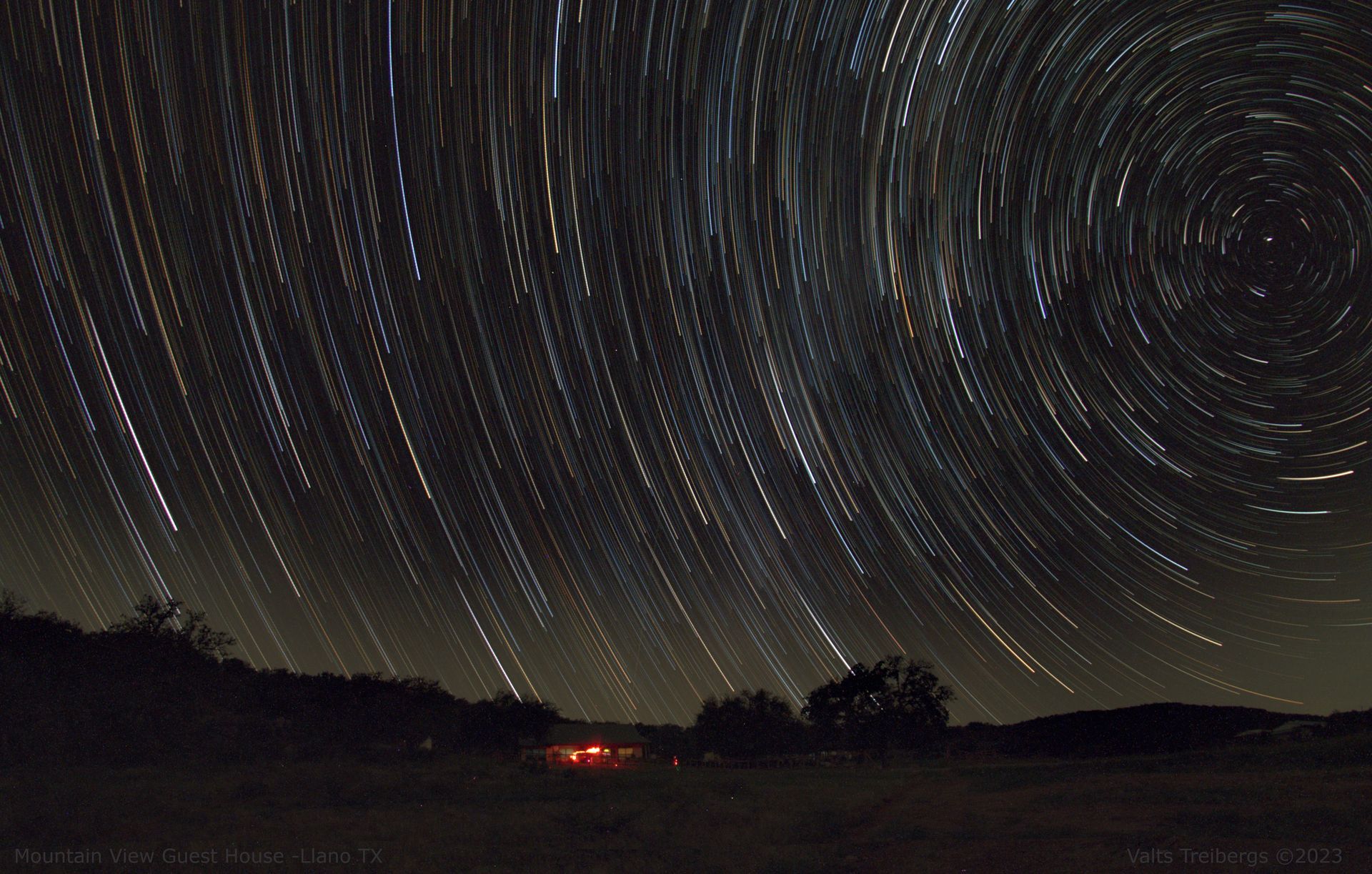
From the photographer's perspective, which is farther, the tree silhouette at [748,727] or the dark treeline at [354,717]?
the tree silhouette at [748,727]

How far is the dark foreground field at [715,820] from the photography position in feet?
42.6

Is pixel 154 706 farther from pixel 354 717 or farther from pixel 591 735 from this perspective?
pixel 591 735

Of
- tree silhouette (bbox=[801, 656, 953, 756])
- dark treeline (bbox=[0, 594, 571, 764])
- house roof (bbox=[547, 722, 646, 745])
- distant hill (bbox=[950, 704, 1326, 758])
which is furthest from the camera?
house roof (bbox=[547, 722, 646, 745])

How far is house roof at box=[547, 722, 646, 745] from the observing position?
74438 mm

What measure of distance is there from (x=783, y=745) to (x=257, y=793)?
45449 millimetres

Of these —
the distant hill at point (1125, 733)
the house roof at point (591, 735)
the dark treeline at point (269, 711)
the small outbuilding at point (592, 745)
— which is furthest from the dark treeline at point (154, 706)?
the distant hill at point (1125, 733)

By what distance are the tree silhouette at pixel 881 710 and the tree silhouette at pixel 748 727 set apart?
10.4 feet

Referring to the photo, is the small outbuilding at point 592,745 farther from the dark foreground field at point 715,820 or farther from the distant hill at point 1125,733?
the dark foreground field at point 715,820

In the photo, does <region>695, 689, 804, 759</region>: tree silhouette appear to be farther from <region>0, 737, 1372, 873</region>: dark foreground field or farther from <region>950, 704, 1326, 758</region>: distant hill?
<region>0, 737, 1372, 873</region>: dark foreground field

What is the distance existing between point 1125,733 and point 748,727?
1021 inches

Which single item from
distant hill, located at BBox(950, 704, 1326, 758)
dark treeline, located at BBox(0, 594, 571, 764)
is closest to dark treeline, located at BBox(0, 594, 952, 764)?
dark treeline, located at BBox(0, 594, 571, 764)

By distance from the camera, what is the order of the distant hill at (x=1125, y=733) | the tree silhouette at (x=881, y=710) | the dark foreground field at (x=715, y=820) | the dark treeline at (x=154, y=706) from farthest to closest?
1. the tree silhouette at (x=881, y=710)
2. the distant hill at (x=1125, y=733)
3. the dark treeline at (x=154, y=706)
4. the dark foreground field at (x=715, y=820)

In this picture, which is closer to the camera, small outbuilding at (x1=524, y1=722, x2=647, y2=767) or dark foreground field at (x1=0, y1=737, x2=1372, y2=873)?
dark foreground field at (x1=0, y1=737, x2=1372, y2=873)

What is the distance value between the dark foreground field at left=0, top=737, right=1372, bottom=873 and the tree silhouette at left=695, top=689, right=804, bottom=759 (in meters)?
33.9
